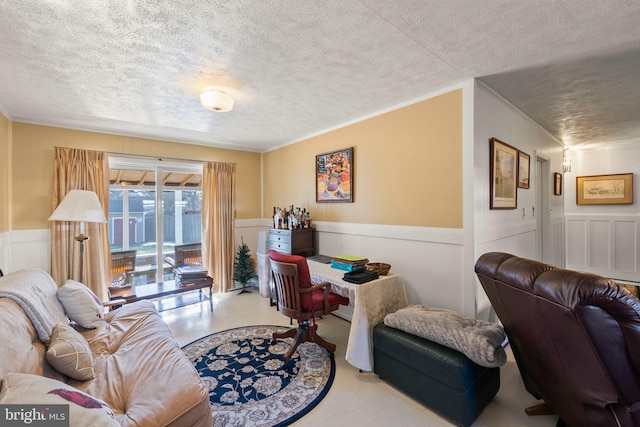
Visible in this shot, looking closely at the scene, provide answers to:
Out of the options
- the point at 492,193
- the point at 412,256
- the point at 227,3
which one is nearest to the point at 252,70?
the point at 227,3

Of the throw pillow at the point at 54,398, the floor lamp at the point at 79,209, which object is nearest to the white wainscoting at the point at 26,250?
the floor lamp at the point at 79,209

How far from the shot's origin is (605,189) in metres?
4.92

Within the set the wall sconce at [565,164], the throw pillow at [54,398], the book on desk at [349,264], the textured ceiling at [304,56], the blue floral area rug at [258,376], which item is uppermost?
the textured ceiling at [304,56]

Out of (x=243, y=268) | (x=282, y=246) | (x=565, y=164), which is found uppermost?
(x=565, y=164)

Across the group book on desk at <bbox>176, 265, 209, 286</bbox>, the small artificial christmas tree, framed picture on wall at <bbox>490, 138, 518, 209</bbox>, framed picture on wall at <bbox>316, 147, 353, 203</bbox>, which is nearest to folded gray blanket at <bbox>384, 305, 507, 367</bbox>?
framed picture on wall at <bbox>490, 138, 518, 209</bbox>

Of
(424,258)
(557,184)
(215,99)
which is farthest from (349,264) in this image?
(557,184)

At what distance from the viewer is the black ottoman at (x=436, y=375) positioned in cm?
167

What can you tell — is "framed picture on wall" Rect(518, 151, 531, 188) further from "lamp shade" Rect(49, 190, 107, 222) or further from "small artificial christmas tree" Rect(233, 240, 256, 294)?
"lamp shade" Rect(49, 190, 107, 222)

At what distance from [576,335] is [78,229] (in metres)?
4.77

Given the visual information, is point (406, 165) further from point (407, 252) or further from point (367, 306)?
point (367, 306)

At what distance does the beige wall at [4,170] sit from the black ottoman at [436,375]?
408 centimetres

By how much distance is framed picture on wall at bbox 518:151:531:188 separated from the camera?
307 centimetres

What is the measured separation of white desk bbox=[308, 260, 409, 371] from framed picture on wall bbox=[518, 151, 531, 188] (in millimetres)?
1916

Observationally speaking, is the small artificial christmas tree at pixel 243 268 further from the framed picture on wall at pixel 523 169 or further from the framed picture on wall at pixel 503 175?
the framed picture on wall at pixel 523 169
